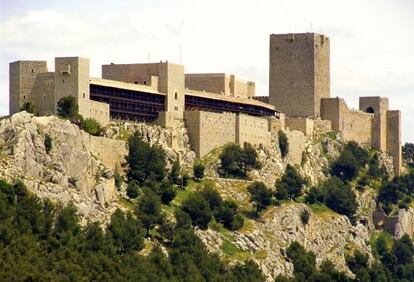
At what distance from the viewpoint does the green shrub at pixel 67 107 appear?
148 metres

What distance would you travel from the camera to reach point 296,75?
184m

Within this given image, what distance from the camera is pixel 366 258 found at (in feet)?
553

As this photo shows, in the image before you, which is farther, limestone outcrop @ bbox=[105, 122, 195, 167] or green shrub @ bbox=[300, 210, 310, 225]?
green shrub @ bbox=[300, 210, 310, 225]

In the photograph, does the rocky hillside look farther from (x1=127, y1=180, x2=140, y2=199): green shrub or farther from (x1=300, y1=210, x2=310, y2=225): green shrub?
(x1=127, y1=180, x2=140, y2=199): green shrub

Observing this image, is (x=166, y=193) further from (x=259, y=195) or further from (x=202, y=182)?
(x=259, y=195)

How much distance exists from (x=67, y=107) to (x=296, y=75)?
129ft

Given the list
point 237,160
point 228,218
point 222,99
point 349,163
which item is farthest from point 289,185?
point 228,218

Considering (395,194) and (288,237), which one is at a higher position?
(395,194)

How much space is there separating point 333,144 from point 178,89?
24.3 meters

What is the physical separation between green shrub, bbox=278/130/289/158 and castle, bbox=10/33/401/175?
2.27 ft

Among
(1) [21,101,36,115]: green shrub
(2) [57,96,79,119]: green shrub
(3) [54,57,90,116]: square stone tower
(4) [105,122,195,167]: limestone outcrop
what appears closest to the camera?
(2) [57,96,79,119]: green shrub

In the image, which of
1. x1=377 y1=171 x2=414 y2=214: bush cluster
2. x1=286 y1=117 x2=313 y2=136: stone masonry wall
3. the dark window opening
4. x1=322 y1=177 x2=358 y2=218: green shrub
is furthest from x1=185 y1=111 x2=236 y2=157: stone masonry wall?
the dark window opening

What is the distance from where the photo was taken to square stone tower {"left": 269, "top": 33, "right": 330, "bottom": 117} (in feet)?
602

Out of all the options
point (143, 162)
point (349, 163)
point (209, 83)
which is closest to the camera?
point (143, 162)
